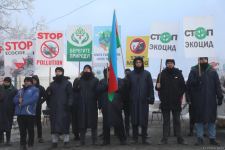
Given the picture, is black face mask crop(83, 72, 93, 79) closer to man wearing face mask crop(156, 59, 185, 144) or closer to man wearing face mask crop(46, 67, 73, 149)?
man wearing face mask crop(46, 67, 73, 149)

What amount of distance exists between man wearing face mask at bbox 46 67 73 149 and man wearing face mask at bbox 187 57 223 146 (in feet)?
9.74

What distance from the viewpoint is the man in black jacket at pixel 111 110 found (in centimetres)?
1275

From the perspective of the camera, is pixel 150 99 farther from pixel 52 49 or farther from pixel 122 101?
pixel 52 49

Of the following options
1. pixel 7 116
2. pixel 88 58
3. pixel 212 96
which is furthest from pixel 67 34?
pixel 212 96

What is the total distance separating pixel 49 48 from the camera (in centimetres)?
1689

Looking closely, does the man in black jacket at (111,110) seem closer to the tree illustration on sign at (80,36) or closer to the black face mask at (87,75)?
the black face mask at (87,75)

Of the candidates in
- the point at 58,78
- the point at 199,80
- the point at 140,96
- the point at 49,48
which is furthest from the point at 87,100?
the point at 49,48

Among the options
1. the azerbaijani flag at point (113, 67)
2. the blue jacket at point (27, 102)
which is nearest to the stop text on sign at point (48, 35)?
the azerbaijani flag at point (113, 67)

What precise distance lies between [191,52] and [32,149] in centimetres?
463

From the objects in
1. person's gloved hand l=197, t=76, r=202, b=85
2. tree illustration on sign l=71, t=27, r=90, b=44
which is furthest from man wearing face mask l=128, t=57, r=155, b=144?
tree illustration on sign l=71, t=27, r=90, b=44

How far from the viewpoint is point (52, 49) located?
Result: 16859 mm

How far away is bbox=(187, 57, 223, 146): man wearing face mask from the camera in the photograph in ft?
40.4

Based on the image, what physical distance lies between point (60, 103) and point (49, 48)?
4.41m

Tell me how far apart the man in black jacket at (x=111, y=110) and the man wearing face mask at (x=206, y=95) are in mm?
1759
